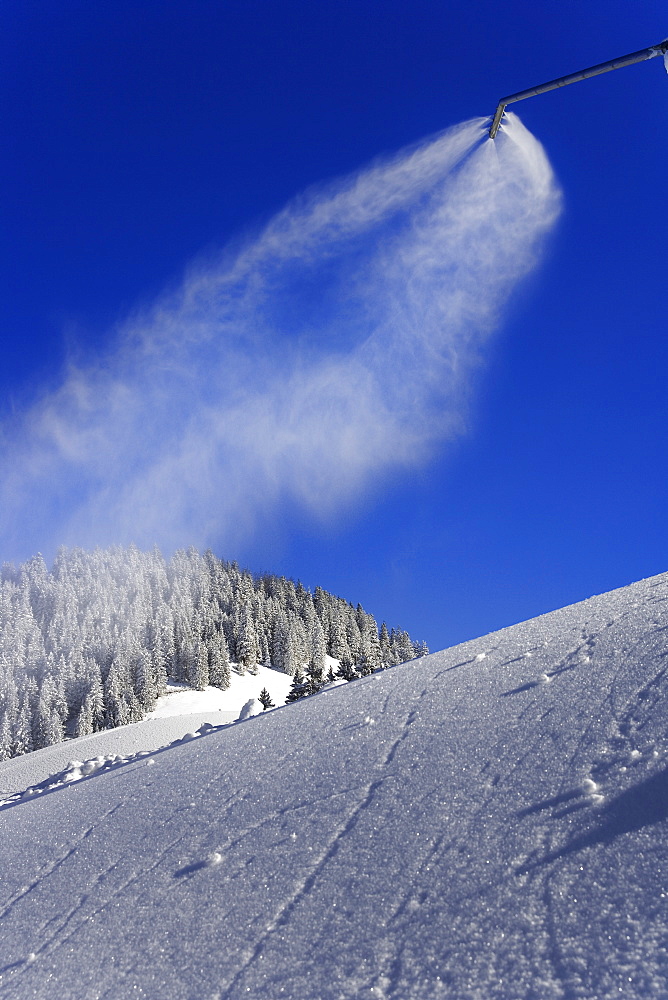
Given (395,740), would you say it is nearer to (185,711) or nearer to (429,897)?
(429,897)

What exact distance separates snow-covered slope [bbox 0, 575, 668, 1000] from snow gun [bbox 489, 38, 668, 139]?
954 cm

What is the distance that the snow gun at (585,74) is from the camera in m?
9.07

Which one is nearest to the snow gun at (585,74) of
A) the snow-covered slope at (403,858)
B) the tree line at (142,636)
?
the snow-covered slope at (403,858)

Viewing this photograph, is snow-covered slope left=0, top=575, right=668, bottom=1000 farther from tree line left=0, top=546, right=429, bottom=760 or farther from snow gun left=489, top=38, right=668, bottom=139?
tree line left=0, top=546, right=429, bottom=760

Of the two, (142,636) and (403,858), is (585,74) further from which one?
(142,636)

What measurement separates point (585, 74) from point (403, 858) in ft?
43.0

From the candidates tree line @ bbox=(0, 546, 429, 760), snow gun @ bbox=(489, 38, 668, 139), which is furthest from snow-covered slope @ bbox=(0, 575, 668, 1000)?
tree line @ bbox=(0, 546, 429, 760)

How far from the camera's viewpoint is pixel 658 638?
4477 mm

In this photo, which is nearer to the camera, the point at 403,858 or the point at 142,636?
the point at 403,858

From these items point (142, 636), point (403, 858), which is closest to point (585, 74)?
point (403, 858)

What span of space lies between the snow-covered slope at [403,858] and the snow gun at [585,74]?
9.54 m

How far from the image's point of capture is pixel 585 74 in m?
10.1

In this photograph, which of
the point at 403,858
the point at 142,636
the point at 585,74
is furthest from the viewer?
the point at 142,636

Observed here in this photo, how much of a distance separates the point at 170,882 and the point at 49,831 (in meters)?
2.69
